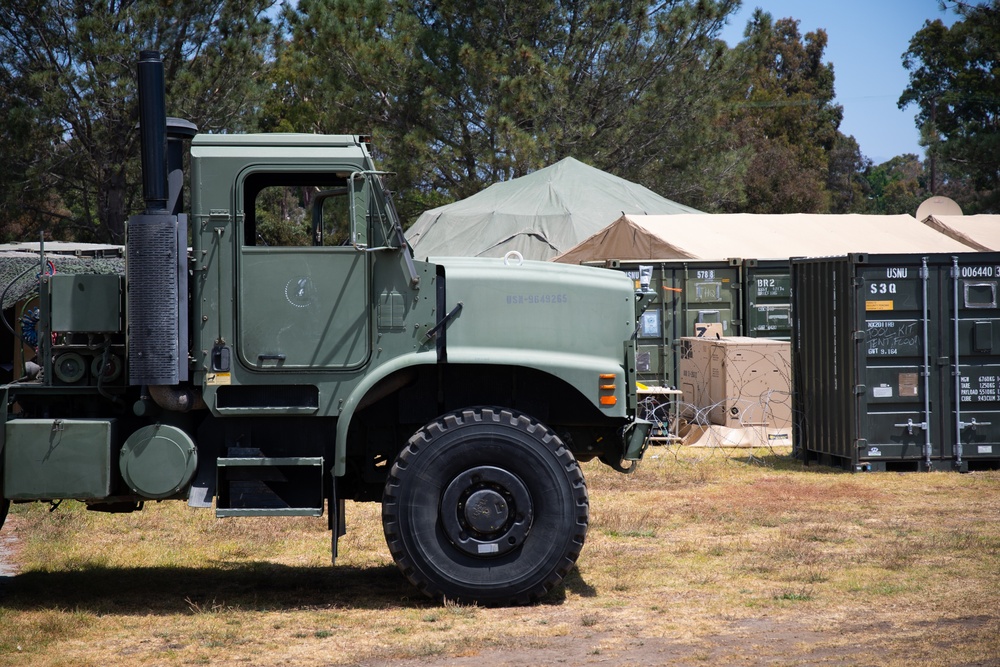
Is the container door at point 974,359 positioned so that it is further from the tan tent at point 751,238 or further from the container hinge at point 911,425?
the tan tent at point 751,238

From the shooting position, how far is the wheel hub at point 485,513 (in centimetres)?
694

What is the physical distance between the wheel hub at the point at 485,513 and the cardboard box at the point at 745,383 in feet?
30.2

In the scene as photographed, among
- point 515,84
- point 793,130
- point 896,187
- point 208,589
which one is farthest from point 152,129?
point 896,187

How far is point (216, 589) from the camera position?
7875 millimetres

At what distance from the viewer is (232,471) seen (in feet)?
22.9

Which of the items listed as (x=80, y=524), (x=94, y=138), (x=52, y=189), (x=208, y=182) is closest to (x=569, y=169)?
(x=94, y=138)

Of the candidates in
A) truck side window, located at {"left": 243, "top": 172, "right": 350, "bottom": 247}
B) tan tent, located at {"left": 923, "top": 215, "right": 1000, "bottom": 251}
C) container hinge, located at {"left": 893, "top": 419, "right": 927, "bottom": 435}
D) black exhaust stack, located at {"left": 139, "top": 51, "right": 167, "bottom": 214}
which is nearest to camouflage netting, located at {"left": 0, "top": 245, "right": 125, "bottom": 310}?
truck side window, located at {"left": 243, "top": 172, "right": 350, "bottom": 247}

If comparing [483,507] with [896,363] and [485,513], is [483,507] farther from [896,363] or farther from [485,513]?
[896,363]

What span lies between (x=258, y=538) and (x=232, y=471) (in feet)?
9.15

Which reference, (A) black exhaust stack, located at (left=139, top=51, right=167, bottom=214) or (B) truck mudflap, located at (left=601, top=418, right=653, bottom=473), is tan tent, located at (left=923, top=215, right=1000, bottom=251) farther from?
(A) black exhaust stack, located at (left=139, top=51, right=167, bottom=214)

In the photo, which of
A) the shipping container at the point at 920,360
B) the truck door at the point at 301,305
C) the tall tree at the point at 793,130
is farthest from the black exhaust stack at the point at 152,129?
the tall tree at the point at 793,130

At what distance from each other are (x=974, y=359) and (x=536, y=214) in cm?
1206

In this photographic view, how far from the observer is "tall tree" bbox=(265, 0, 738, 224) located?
100 ft

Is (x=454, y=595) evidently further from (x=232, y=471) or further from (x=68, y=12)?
(x=68, y=12)
